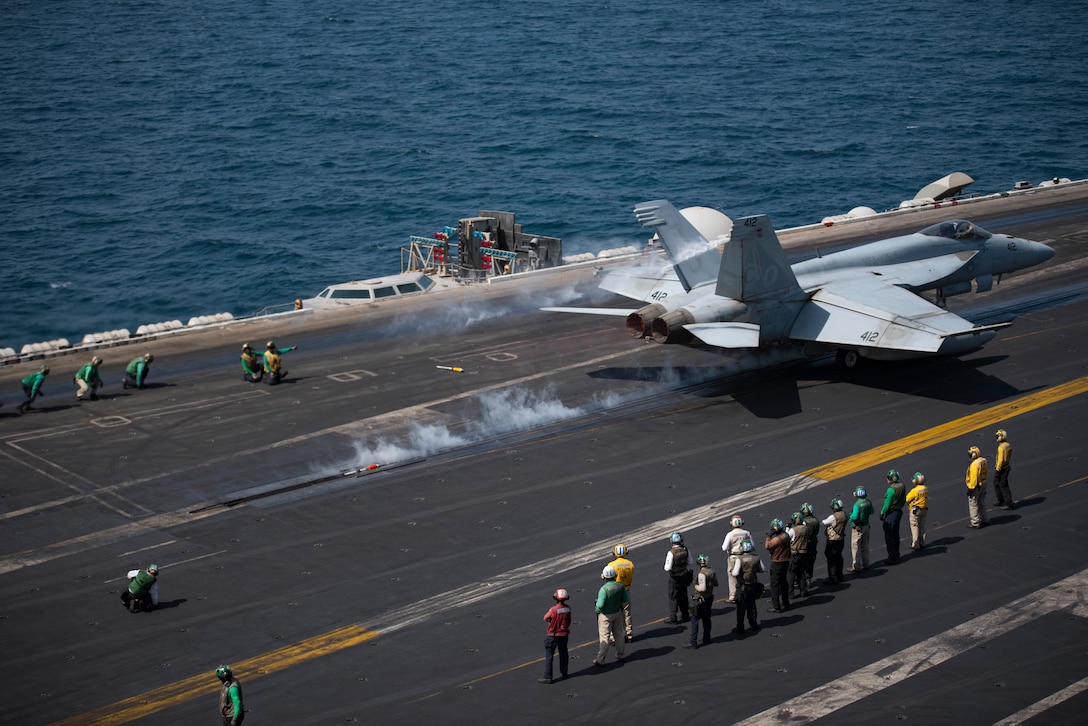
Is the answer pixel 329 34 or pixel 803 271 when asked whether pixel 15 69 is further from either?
pixel 803 271

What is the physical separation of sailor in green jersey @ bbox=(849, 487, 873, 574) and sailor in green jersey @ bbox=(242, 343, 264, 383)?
22.2 m

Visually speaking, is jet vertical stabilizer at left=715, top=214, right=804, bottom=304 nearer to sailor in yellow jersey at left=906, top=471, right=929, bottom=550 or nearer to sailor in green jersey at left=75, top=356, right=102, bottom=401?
sailor in yellow jersey at left=906, top=471, right=929, bottom=550

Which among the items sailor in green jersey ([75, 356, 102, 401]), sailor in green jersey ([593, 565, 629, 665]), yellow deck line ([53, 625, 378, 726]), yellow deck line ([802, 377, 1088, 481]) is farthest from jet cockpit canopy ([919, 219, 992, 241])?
sailor in green jersey ([75, 356, 102, 401])

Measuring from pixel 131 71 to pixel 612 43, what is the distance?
59.4 meters

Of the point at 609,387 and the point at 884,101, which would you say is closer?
the point at 609,387

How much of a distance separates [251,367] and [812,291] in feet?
62.3

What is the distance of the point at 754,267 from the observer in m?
35.2

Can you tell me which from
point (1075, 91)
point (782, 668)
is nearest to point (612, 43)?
point (1075, 91)

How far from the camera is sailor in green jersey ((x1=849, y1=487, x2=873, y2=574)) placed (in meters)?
23.6

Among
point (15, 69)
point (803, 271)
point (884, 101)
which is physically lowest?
point (803, 271)

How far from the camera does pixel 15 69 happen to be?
441 feet

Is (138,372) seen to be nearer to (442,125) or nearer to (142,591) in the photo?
(142,591)

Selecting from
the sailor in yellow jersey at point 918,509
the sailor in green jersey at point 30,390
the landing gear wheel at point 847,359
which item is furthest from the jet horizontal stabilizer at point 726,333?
the sailor in green jersey at point 30,390

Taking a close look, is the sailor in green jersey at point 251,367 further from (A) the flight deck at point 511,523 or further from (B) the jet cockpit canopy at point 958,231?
(B) the jet cockpit canopy at point 958,231
